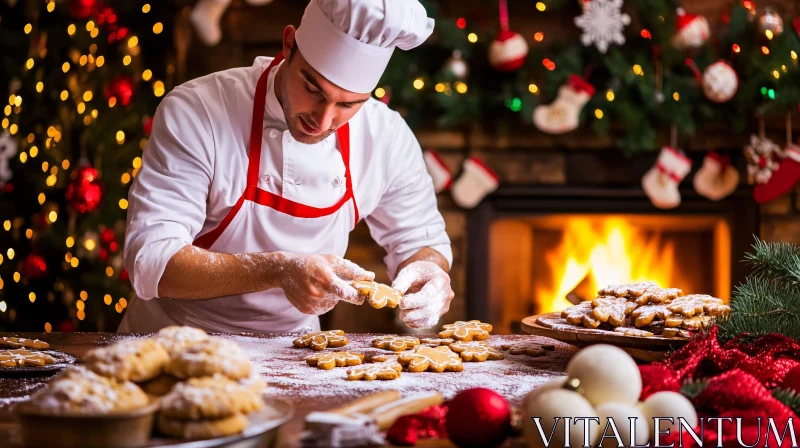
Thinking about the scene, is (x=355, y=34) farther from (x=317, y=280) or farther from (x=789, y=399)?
(x=789, y=399)

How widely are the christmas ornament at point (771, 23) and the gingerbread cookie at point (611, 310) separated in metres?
2.18

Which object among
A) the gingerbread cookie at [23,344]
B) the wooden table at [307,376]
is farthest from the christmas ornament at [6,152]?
the gingerbread cookie at [23,344]

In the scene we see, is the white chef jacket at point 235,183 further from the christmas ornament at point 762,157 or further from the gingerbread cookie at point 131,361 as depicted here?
the christmas ornament at point 762,157

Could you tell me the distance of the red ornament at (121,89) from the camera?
345 centimetres

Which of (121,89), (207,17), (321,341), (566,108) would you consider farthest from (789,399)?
(121,89)

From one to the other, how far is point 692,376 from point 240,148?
1.22 m

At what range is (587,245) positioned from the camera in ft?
12.6

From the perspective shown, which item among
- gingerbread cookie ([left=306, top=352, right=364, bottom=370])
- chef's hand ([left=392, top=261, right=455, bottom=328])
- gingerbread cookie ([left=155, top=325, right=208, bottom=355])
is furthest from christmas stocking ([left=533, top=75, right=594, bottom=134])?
gingerbread cookie ([left=155, top=325, right=208, bottom=355])

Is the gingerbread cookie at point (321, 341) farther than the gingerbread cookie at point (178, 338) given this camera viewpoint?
Yes

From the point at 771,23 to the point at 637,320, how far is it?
2298mm

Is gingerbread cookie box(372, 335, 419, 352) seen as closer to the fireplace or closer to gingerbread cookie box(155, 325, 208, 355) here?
gingerbread cookie box(155, 325, 208, 355)

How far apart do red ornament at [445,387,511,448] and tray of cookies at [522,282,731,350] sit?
534mm

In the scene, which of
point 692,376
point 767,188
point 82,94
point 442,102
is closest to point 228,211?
point 692,376

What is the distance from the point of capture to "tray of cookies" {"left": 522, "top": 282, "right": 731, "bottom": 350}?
56.6 inches
